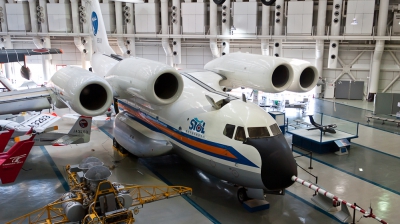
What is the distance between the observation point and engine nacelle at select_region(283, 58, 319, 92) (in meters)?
11.8

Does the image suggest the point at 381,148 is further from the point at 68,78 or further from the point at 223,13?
the point at 223,13

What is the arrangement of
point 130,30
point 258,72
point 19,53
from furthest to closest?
1. point 130,30
2. point 19,53
3. point 258,72

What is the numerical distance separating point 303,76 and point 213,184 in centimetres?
503

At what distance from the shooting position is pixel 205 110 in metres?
10.4

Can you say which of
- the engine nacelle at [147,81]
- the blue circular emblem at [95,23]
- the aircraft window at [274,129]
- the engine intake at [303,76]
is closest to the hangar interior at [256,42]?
the blue circular emblem at [95,23]

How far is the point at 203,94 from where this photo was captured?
37.3 ft

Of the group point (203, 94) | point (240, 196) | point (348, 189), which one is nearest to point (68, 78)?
point (203, 94)

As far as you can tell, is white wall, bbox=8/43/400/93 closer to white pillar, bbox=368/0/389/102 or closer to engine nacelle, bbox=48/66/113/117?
white pillar, bbox=368/0/389/102

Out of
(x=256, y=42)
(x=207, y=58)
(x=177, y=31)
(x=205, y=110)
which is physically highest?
(x=177, y=31)

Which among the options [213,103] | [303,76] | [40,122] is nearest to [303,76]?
[303,76]

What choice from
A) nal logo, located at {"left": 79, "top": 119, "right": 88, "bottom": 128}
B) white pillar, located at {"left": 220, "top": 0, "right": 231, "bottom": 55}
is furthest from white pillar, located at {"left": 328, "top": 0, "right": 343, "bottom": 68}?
nal logo, located at {"left": 79, "top": 119, "right": 88, "bottom": 128}

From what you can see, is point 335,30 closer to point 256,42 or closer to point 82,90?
point 256,42

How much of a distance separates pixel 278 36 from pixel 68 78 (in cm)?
1974

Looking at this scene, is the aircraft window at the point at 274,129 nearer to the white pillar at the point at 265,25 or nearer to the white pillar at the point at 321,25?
the white pillar at the point at 265,25
